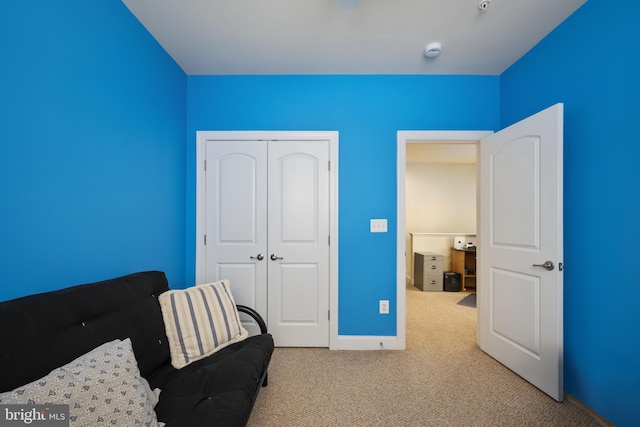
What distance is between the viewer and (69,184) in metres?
1.40

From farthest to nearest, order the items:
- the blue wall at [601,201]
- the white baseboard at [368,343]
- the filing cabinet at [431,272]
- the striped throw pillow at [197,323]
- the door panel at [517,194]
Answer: the filing cabinet at [431,272]
the white baseboard at [368,343]
the door panel at [517,194]
the striped throw pillow at [197,323]
the blue wall at [601,201]

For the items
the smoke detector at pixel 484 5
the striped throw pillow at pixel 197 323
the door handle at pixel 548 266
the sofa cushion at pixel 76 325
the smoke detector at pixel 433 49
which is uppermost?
the smoke detector at pixel 484 5

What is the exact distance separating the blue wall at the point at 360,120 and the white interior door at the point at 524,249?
59cm

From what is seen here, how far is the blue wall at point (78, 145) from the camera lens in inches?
45.6

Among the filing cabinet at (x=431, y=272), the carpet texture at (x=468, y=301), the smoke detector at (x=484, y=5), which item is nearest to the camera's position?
the smoke detector at (x=484, y=5)

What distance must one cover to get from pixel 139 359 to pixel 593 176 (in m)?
2.91

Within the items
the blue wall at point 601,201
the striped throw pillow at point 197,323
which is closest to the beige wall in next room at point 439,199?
the blue wall at point 601,201

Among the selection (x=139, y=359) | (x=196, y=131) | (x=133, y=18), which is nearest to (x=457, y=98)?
(x=196, y=131)

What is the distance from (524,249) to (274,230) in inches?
83.5

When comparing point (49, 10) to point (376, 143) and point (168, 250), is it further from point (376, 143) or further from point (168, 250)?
point (376, 143)

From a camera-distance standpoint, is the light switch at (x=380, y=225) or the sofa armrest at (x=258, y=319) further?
the light switch at (x=380, y=225)

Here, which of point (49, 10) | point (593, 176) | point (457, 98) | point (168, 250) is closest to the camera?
point (49, 10)

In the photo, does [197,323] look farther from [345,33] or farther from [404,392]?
[345,33]

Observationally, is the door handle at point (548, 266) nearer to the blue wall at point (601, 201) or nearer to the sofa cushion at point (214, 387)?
the blue wall at point (601, 201)
